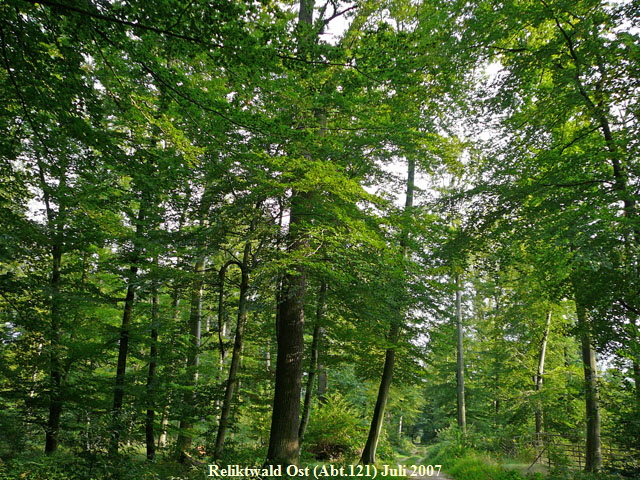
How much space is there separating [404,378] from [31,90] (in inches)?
445

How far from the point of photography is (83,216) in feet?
20.5

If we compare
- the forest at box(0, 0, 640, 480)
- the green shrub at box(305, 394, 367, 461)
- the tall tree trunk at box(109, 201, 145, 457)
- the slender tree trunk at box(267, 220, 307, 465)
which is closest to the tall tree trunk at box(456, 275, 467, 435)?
the forest at box(0, 0, 640, 480)

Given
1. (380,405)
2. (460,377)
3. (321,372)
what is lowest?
(380,405)

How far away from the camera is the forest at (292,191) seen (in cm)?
329

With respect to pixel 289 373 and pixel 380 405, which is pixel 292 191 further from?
pixel 380 405

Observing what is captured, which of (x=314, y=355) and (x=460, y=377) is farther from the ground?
(x=314, y=355)

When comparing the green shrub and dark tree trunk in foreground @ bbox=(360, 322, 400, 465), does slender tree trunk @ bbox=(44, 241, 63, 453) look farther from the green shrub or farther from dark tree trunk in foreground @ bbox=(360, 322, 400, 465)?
dark tree trunk in foreground @ bbox=(360, 322, 400, 465)

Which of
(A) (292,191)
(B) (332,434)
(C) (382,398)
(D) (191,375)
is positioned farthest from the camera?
(C) (382,398)

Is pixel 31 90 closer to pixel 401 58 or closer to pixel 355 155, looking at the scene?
pixel 401 58

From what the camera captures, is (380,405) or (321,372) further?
(380,405)

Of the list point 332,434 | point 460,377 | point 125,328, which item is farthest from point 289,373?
point 460,377

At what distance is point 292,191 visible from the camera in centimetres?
731

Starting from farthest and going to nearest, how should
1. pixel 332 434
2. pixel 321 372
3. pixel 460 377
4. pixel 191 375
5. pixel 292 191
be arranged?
pixel 460 377
pixel 332 434
pixel 191 375
pixel 321 372
pixel 292 191

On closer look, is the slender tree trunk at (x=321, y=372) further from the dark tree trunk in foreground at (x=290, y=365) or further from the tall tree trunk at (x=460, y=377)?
the tall tree trunk at (x=460, y=377)
